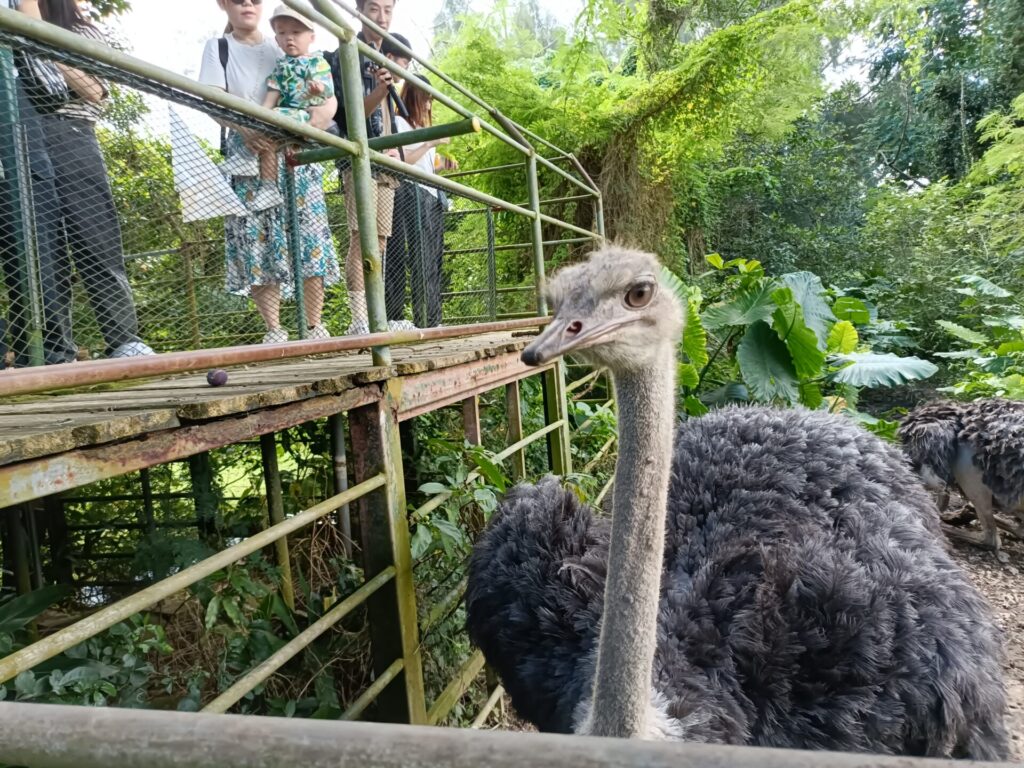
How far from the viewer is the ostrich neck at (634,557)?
1292 millimetres

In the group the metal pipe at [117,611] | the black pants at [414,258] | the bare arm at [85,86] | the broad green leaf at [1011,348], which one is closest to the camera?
the metal pipe at [117,611]

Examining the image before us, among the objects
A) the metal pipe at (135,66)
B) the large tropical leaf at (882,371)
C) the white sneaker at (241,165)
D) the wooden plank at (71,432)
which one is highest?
the white sneaker at (241,165)

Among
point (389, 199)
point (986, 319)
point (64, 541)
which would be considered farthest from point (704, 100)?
point (64, 541)

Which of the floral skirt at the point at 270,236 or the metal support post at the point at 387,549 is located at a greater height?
the floral skirt at the point at 270,236

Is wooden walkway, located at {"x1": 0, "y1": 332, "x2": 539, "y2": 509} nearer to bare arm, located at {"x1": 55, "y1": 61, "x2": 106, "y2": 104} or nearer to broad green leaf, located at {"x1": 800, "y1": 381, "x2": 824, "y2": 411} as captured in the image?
bare arm, located at {"x1": 55, "y1": 61, "x2": 106, "y2": 104}

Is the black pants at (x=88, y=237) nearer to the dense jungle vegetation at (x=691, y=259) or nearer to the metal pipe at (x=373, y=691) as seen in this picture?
the dense jungle vegetation at (x=691, y=259)

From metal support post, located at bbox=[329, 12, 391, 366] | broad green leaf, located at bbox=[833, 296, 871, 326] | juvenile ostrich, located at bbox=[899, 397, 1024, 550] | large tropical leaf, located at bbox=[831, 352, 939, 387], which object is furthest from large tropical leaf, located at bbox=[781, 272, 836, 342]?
metal support post, located at bbox=[329, 12, 391, 366]

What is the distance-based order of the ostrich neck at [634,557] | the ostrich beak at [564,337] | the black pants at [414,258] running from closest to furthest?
the ostrich beak at [564,337] → the ostrich neck at [634,557] → the black pants at [414,258]

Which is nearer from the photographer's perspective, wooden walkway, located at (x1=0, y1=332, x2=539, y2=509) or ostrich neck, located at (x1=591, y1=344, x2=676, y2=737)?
wooden walkway, located at (x1=0, y1=332, x2=539, y2=509)

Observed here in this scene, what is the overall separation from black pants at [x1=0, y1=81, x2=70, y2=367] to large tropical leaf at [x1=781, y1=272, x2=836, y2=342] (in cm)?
496

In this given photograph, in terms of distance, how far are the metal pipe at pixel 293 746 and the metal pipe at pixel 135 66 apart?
0.93 meters

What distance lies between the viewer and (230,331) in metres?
2.87

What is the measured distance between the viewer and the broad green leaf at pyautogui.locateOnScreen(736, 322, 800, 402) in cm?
493

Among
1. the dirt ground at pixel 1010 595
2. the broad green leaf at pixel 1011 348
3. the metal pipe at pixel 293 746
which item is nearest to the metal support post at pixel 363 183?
the metal pipe at pixel 293 746
